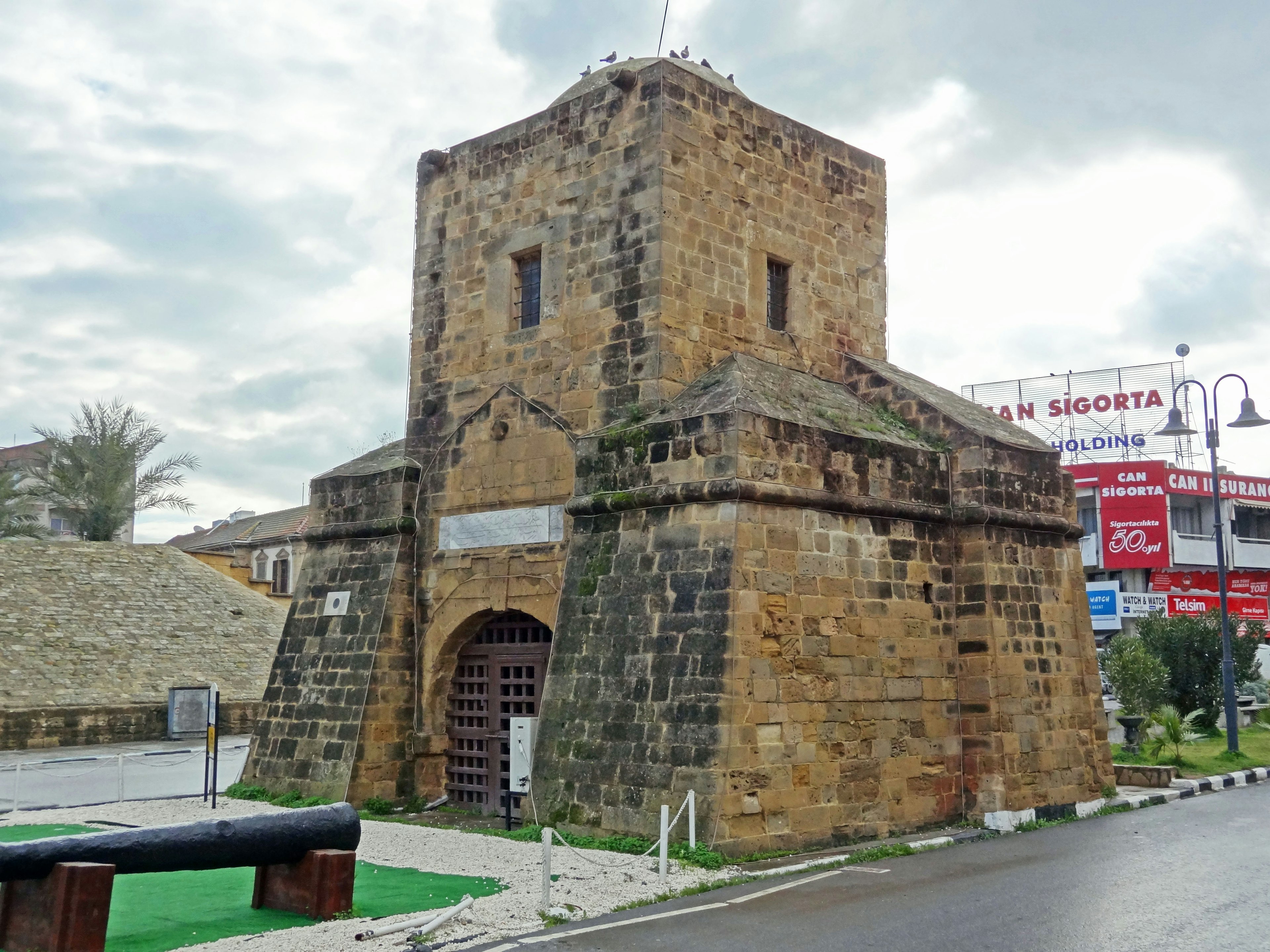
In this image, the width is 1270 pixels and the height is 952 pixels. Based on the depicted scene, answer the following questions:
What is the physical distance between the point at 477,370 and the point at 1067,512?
6.94 meters

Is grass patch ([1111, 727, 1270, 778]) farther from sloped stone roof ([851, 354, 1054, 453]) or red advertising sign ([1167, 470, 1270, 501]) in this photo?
red advertising sign ([1167, 470, 1270, 501])

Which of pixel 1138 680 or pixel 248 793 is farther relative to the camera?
pixel 1138 680

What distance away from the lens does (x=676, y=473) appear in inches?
423

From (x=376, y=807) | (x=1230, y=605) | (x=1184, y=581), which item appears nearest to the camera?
(x=376, y=807)

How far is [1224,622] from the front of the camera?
59.3ft

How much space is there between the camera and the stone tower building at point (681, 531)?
10281 mm

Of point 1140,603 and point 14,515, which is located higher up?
point 14,515

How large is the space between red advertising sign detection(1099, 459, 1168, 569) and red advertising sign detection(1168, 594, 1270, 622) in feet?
5.08

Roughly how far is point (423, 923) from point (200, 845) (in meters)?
1.40

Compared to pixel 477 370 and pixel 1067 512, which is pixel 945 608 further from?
pixel 477 370

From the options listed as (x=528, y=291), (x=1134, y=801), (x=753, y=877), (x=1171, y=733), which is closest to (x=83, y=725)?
(x=528, y=291)

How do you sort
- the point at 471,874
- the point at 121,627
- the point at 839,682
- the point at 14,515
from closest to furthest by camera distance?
the point at 471,874 < the point at 839,682 < the point at 121,627 < the point at 14,515

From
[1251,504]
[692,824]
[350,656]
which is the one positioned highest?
[1251,504]

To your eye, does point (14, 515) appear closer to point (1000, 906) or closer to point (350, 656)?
point (350, 656)
